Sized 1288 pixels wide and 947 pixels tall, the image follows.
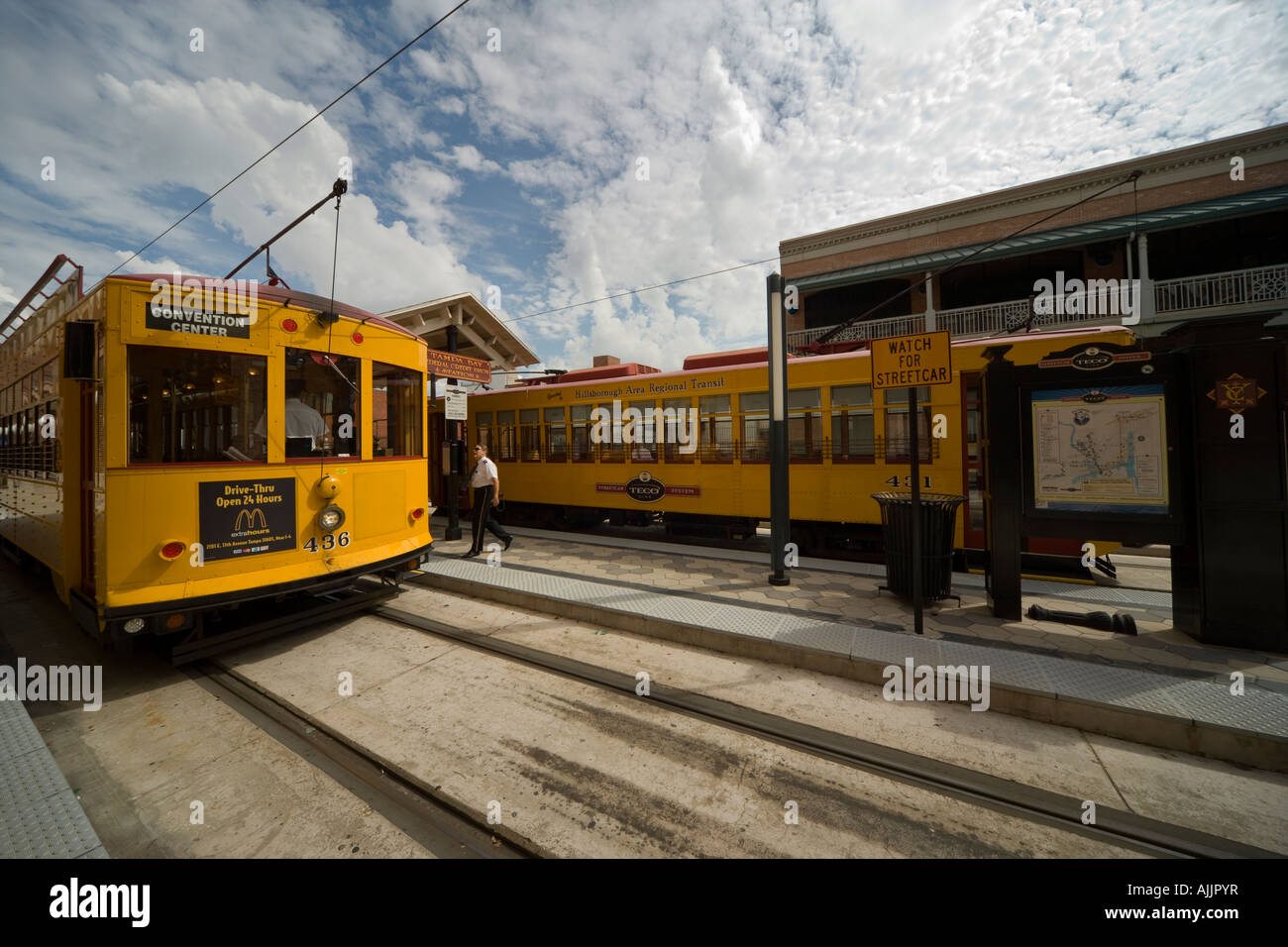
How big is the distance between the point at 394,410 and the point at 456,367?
329 cm

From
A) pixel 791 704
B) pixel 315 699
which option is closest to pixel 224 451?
pixel 315 699

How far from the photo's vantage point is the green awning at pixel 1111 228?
12.3m

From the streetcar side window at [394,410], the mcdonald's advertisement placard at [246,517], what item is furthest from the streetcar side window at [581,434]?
the mcdonald's advertisement placard at [246,517]

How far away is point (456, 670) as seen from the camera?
13.8ft

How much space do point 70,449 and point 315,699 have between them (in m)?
3.33

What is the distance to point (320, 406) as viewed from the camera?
16.0ft

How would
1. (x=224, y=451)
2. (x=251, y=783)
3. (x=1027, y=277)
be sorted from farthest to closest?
(x=1027, y=277) < (x=224, y=451) < (x=251, y=783)

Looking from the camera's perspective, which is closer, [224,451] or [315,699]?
[315,699]

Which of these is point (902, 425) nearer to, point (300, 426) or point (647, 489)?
point (647, 489)

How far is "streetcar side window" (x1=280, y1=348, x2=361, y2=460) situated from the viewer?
4.59 meters

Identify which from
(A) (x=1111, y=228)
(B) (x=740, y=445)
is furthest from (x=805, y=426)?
(A) (x=1111, y=228)

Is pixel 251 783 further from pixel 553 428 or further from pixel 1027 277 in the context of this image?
pixel 1027 277

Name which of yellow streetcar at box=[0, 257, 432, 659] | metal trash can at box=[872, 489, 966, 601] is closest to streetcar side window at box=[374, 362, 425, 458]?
yellow streetcar at box=[0, 257, 432, 659]

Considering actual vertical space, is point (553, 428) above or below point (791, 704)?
above
